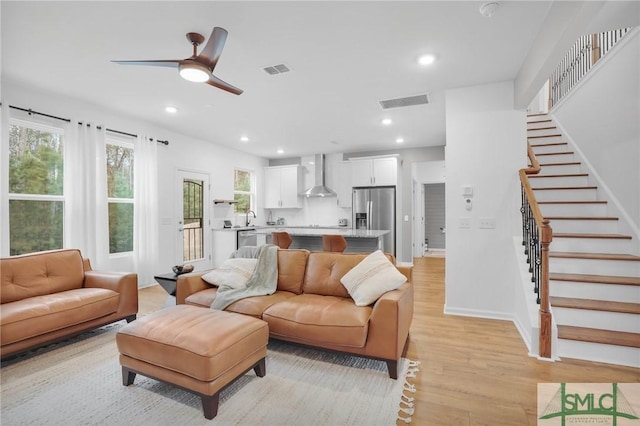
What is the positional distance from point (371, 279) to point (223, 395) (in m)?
1.38

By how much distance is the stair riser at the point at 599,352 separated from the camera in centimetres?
239

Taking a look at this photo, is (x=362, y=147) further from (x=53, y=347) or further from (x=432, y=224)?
(x=53, y=347)

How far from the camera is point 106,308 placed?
9.84 ft

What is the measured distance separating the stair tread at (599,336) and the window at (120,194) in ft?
18.0

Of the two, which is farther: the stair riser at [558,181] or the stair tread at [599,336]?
the stair riser at [558,181]

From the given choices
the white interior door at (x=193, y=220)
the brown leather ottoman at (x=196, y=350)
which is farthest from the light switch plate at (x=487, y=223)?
the white interior door at (x=193, y=220)

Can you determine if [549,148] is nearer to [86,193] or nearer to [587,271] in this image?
[587,271]

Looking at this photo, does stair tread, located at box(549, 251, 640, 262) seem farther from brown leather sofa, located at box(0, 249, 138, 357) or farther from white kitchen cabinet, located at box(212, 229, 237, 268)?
white kitchen cabinet, located at box(212, 229, 237, 268)

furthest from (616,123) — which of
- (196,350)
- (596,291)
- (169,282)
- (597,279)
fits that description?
(169,282)

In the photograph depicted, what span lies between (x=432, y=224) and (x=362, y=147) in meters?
4.11

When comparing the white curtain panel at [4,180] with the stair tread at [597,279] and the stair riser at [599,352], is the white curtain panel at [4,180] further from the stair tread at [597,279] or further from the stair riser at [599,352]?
the stair tread at [597,279]

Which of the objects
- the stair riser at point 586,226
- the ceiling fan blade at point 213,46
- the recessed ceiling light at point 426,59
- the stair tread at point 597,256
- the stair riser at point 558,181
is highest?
the recessed ceiling light at point 426,59

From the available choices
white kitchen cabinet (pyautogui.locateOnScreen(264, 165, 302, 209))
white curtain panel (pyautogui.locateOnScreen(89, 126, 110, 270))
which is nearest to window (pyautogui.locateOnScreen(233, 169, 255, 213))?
white kitchen cabinet (pyautogui.locateOnScreen(264, 165, 302, 209))

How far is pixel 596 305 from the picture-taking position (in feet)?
8.80
